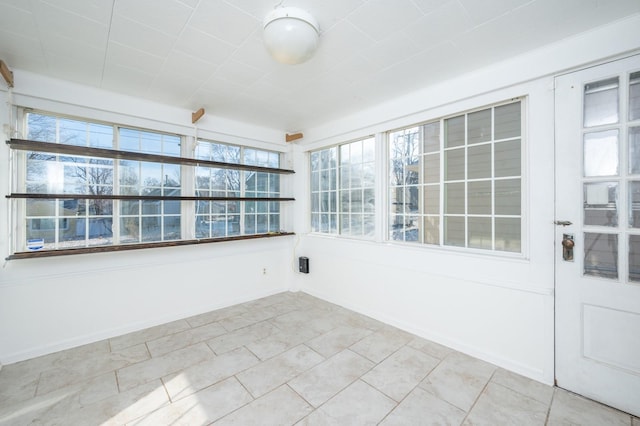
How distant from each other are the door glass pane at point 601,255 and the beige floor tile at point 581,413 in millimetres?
912

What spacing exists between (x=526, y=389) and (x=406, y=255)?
1454 millimetres

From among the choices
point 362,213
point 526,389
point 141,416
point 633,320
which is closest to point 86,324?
point 141,416

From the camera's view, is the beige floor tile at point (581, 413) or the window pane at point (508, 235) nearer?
the beige floor tile at point (581, 413)

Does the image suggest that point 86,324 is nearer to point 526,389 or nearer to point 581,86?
point 526,389

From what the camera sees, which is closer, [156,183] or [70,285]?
[70,285]

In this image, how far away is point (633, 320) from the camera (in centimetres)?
184

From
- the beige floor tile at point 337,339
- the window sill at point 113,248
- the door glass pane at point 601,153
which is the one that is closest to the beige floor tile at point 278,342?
the beige floor tile at point 337,339

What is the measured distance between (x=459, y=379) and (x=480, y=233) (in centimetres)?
129

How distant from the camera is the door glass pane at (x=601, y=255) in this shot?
6.33 ft

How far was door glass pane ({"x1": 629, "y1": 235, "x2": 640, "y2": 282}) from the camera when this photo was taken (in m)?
1.85

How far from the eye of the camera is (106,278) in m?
2.88

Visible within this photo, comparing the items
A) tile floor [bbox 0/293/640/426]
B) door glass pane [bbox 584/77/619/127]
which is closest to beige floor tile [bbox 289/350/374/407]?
Answer: tile floor [bbox 0/293/640/426]

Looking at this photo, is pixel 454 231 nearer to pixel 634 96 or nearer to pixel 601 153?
pixel 601 153

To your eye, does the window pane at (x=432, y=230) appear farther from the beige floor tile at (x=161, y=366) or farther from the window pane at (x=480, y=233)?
the beige floor tile at (x=161, y=366)
